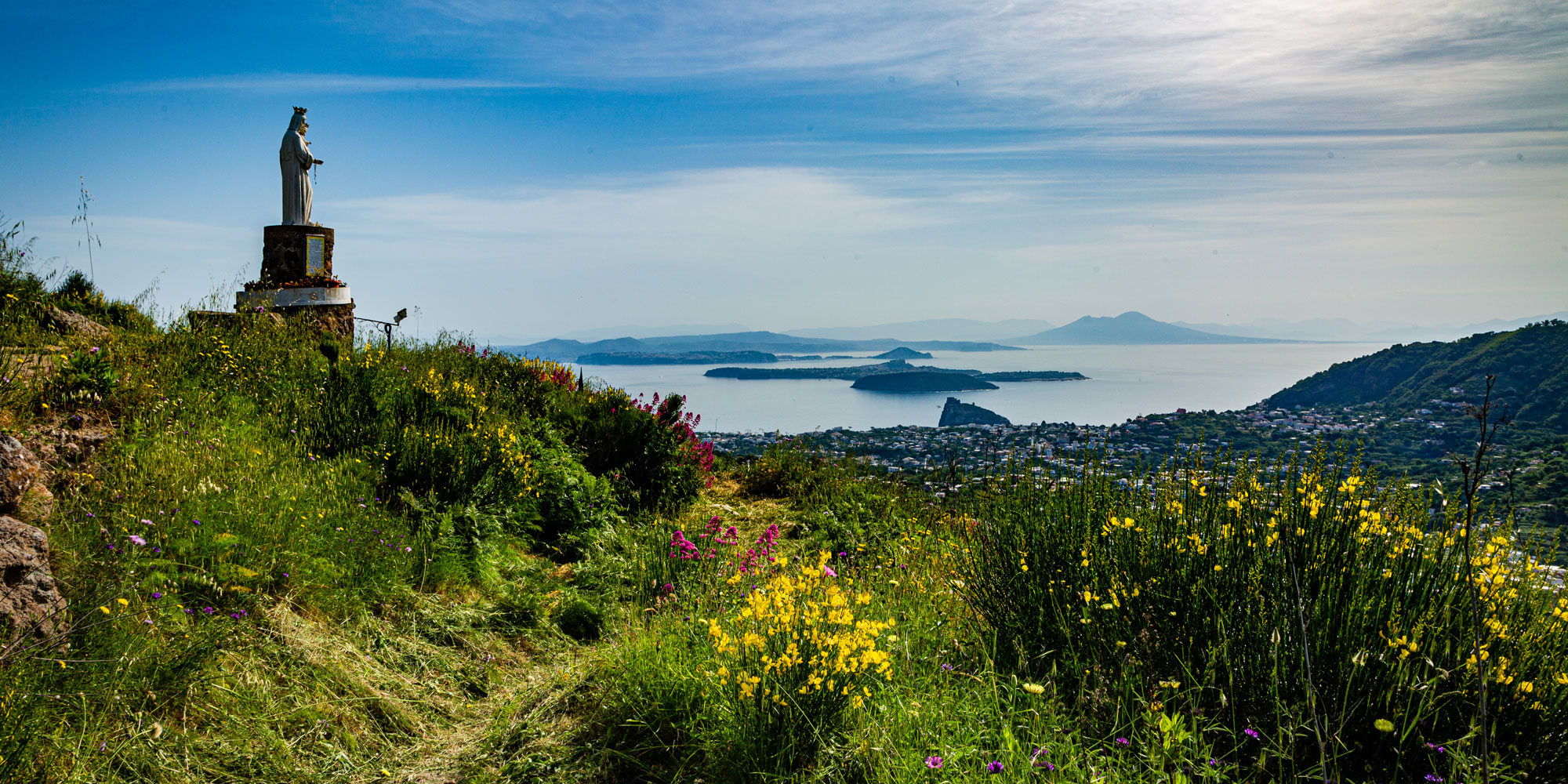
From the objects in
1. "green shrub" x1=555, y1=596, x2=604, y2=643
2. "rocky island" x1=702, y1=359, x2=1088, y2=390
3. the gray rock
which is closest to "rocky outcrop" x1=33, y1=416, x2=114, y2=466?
the gray rock

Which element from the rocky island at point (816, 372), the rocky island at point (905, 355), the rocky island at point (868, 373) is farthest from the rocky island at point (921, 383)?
the rocky island at point (905, 355)

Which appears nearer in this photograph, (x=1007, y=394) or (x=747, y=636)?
(x=747, y=636)

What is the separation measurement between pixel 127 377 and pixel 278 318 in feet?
14.2

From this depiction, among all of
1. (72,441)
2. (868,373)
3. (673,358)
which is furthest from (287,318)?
(673,358)

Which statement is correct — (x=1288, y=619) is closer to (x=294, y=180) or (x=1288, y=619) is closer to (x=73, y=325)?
(x=73, y=325)

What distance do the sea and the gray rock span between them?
5.51 metres

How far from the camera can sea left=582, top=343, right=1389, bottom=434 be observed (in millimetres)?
18453

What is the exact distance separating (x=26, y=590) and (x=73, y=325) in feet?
18.5

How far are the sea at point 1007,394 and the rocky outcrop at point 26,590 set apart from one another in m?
5.88

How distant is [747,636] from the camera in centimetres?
288

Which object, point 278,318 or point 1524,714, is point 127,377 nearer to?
point 278,318

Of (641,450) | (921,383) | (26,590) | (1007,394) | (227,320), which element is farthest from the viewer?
(921,383)

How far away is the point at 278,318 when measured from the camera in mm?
9867

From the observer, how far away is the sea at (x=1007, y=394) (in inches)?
727
